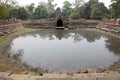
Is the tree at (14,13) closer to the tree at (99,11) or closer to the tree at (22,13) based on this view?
the tree at (22,13)

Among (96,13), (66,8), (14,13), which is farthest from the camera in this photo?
(66,8)

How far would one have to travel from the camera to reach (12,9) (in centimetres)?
4872

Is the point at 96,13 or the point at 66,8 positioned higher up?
the point at 66,8

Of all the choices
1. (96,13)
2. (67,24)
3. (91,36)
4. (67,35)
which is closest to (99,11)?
(96,13)

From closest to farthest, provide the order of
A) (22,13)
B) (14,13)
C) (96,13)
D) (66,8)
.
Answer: (96,13)
(14,13)
(22,13)
(66,8)

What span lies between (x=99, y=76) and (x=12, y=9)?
44.6m

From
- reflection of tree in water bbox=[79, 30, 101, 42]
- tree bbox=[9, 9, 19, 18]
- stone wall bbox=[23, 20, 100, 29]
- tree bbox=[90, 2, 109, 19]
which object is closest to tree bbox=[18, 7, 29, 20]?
tree bbox=[9, 9, 19, 18]

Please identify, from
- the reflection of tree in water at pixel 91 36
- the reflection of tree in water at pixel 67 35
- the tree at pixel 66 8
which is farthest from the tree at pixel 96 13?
the tree at pixel 66 8

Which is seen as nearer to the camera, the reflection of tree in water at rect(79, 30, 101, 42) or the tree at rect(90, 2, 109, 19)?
the reflection of tree in water at rect(79, 30, 101, 42)

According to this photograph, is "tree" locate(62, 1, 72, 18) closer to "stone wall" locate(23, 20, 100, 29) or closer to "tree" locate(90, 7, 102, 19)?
"tree" locate(90, 7, 102, 19)

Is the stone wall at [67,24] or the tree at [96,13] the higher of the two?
the tree at [96,13]

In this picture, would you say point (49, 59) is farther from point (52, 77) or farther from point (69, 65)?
point (52, 77)

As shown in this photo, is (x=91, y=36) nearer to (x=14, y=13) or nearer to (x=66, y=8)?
(x=14, y=13)

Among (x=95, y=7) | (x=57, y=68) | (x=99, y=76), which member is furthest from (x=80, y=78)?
(x=95, y=7)
